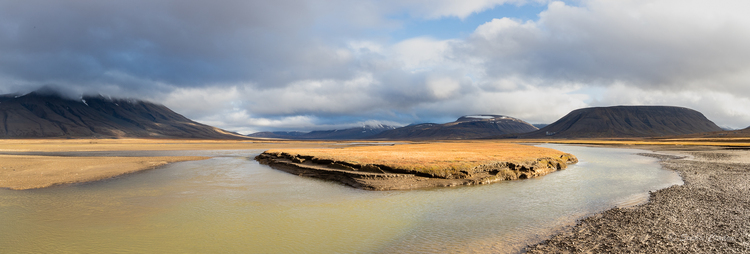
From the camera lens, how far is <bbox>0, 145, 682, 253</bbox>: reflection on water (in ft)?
36.9

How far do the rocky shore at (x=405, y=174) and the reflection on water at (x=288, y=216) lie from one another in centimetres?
151

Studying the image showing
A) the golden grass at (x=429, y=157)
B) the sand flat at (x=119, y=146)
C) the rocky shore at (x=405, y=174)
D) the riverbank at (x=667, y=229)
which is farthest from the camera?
the sand flat at (x=119, y=146)

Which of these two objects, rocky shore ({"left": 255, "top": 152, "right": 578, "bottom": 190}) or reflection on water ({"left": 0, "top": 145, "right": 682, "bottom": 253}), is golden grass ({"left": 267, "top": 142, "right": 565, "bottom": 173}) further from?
reflection on water ({"left": 0, "top": 145, "right": 682, "bottom": 253})

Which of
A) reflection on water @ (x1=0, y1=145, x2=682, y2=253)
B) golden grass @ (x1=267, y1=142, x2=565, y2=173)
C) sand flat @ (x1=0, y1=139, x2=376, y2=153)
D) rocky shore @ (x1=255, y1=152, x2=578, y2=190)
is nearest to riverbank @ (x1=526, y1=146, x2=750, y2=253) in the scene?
reflection on water @ (x1=0, y1=145, x2=682, y2=253)

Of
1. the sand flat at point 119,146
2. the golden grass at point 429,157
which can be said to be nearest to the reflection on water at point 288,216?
the golden grass at point 429,157

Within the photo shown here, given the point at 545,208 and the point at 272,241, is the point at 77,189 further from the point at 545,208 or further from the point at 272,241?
the point at 545,208

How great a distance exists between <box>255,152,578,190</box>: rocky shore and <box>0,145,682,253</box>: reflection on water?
1.51m

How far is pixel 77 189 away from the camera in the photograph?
21.4 m

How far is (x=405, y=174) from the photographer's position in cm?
2503

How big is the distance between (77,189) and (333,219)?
1878 centimetres

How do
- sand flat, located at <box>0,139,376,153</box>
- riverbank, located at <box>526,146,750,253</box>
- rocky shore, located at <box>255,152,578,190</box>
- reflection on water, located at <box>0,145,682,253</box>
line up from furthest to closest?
1. sand flat, located at <box>0,139,376,153</box>
2. rocky shore, located at <box>255,152,578,190</box>
3. reflection on water, located at <box>0,145,682,253</box>
4. riverbank, located at <box>526,146,750,253</box>

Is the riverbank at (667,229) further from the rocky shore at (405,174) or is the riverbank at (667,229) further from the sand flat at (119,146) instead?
the sand flat at (119,146)

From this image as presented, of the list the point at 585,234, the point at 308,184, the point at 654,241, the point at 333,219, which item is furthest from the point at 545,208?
the point at 308,184

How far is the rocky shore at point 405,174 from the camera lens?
938 inches
